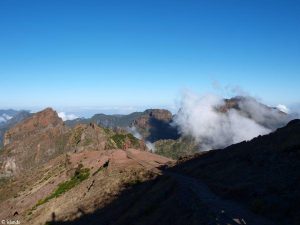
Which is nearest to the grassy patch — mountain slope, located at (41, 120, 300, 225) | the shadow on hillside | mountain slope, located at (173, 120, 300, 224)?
the shadow on hillside

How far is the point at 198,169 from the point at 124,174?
1228 cm

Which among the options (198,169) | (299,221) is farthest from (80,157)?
(299,221)

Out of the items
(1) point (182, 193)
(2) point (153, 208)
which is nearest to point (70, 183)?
(2) point (153, 208)

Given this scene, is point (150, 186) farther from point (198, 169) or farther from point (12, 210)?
point (12, 210)

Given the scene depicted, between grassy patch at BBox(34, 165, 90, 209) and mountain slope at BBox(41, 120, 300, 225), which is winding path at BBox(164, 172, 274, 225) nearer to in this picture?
mountain slope at BBox(41, 120, 300, 225)

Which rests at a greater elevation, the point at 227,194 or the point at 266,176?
the point at 266,176

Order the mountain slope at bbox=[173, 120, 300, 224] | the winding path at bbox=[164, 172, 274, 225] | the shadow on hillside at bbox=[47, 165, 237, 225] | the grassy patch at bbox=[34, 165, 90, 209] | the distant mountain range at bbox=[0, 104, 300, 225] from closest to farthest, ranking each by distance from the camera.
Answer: the winding path at bbox=[164, 172, 274, 225] → the mountain slope at bbox=[173, 120, 300, 224] → the distant mountain range at bbox=[0, 104, 300, 225] → the shadow on hillside at bbox=[47, 165, 237, 225] → the grassy patch at bbox=[34, 165, 90, 209]

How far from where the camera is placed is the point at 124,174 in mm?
68438

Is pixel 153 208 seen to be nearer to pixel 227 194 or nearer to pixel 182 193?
pixel 182 193

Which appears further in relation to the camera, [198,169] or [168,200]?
[198,169]

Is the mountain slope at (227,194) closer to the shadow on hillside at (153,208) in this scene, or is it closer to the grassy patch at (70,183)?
the shadow on hillside at (153,208)

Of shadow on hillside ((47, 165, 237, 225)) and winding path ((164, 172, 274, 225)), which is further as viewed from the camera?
shadow on hillside ((47, 165, 237, 225))

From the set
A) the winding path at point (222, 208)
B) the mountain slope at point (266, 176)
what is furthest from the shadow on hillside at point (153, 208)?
the mountain slope at point (266, 176)

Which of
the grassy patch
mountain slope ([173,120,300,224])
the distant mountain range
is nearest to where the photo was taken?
mountain slope ([173,120,300,224])
